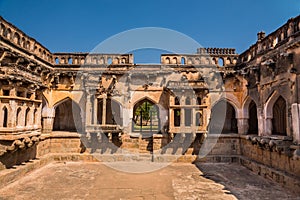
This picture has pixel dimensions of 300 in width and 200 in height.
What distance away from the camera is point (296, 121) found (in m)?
7.27

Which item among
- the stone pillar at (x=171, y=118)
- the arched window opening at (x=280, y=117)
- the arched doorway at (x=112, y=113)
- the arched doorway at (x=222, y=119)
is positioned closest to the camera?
the arched window opening at (x=280, y=117)

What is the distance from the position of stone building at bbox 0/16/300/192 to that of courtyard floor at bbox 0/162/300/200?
3.37 ft

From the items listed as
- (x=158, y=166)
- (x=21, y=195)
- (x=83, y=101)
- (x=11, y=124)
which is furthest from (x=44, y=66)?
(x=158, y=166)

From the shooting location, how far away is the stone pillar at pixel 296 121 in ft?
23.5

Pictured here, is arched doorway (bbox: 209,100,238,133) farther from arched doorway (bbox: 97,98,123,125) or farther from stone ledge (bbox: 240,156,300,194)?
arched doorway (bbox: 97,98,123,125)

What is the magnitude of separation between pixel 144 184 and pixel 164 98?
208 inches

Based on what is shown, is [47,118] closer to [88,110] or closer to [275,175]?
[88,110]

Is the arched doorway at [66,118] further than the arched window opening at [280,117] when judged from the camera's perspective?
Yes

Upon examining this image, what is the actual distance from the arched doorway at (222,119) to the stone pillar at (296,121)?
17.3 feet

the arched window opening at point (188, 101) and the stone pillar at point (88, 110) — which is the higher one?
the arched window opening at point (188, 101)

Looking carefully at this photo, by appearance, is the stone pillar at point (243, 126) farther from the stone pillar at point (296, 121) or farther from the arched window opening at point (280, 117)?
the stone pillar at point (296, 121)

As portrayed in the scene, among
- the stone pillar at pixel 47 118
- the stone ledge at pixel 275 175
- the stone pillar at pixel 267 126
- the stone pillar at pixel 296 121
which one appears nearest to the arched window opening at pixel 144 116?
the stone pillar at pixel 47 118

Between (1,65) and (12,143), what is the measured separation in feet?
8.42

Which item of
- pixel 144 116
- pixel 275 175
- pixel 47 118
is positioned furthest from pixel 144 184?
pixel 144 116
